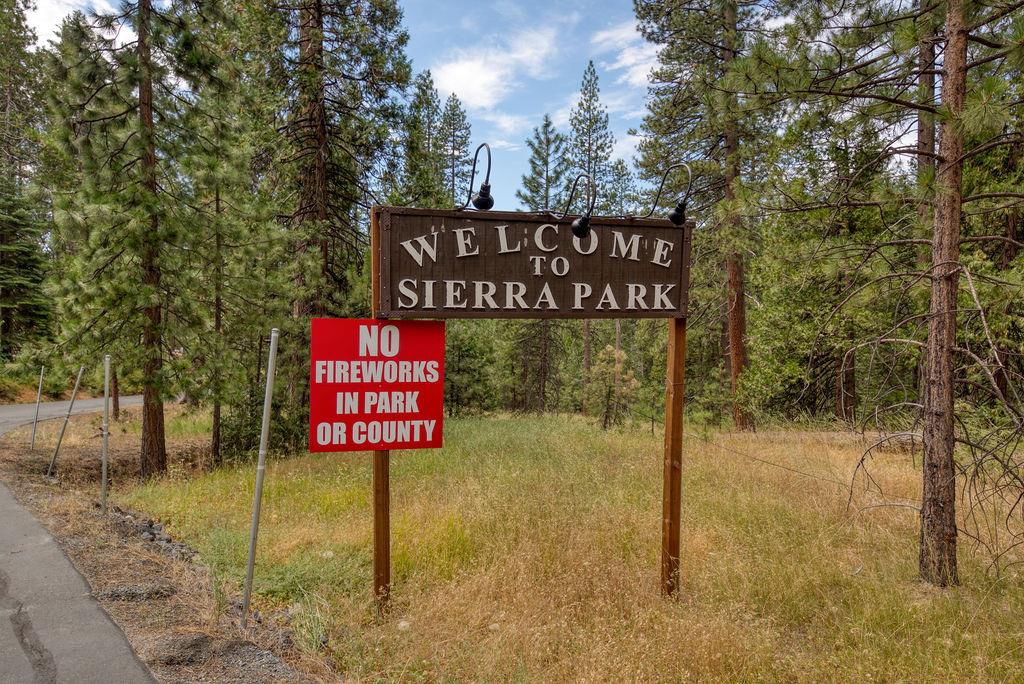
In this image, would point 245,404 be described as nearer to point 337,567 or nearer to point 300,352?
point 300,352

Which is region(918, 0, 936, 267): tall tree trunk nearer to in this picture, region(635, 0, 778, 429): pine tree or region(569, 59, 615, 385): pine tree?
region(635, 0, 778, 429): pine tree

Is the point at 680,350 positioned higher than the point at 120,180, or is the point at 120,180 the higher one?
the point at 120,180

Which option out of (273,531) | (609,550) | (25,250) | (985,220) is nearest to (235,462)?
(273,531)

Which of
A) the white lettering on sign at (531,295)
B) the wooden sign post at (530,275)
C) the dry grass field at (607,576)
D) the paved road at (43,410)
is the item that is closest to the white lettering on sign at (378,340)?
the wooden sign post at (530,275)

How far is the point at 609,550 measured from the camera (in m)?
5.26

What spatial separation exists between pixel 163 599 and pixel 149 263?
7.17 metres

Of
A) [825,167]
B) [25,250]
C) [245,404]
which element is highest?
[25,250]

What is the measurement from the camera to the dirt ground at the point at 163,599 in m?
3.30

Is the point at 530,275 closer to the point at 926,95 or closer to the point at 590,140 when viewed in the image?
the point at 926,95

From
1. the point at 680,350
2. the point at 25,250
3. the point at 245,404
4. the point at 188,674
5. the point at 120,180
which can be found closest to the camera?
the point at 188,674

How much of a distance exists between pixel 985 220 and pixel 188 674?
1294cm

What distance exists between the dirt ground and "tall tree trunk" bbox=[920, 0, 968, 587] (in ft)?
16.5

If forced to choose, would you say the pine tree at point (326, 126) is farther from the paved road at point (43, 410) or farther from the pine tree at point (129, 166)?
the paved road at point (43, 410)

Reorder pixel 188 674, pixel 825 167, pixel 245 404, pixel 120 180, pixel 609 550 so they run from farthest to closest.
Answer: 1. pixel 245 404
2. pixel 120 180
3. pixel 825 167
4. pixel 609 550
5. pixel 188 674
